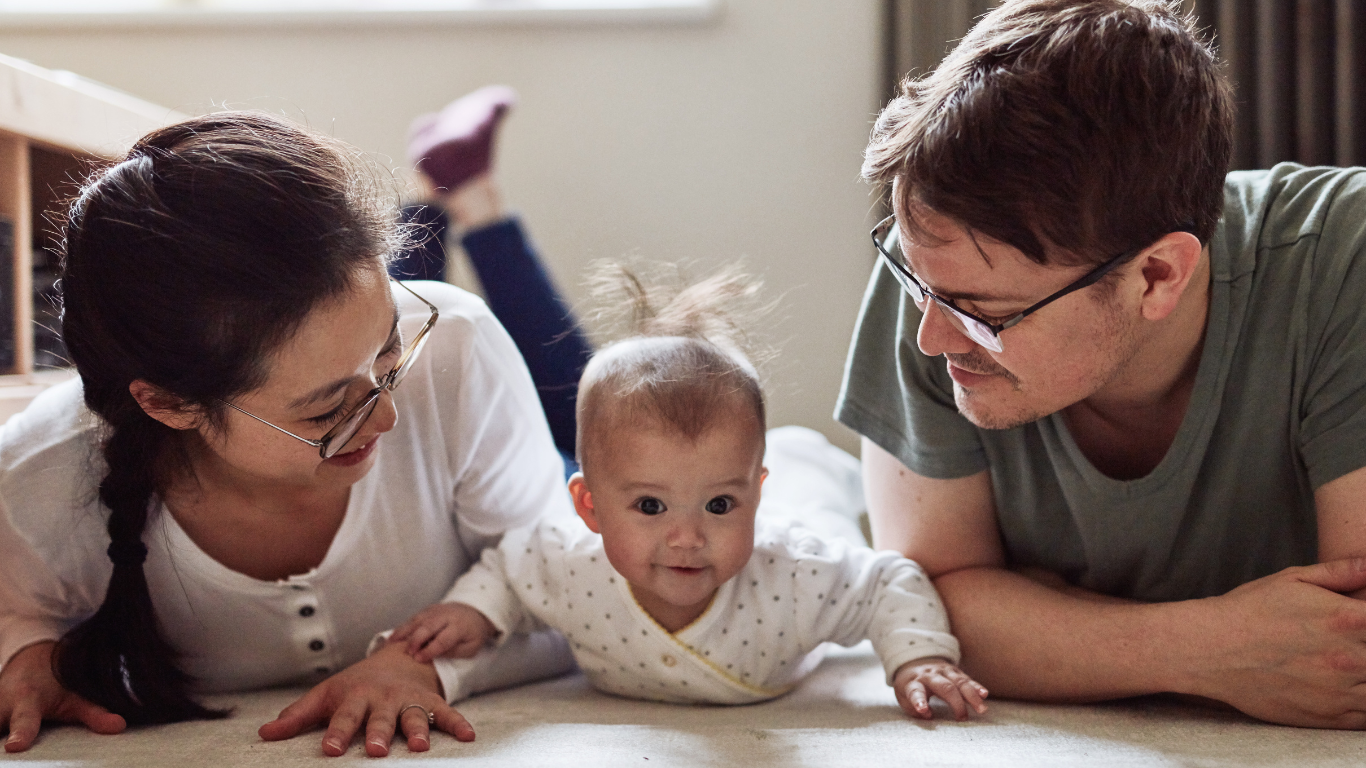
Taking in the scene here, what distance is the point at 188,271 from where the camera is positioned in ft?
3.23

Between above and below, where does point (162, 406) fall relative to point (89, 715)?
above

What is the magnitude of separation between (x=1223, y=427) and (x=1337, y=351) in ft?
0.44

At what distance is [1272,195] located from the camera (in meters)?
1.17

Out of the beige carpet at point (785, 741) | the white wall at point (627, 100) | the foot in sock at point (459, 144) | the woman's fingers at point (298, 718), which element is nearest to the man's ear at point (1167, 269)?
the beige carpet at point (785, 741)

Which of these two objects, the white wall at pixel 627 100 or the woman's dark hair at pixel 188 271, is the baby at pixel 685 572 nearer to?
the woman's dark hair at pixel 188 271

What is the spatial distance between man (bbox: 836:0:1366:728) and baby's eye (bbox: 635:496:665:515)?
0.31 m

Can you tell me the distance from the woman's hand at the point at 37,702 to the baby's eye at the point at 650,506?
546mm

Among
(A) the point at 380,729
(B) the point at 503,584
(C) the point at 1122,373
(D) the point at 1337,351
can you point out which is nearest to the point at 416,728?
(A) the point at 380,729

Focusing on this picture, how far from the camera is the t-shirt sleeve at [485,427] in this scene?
1324mm

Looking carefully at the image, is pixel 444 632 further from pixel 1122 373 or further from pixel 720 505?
pixel 1122 373

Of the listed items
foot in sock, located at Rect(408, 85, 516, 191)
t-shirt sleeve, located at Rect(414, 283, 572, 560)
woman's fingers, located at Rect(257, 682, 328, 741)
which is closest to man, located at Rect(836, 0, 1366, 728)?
t-shirt sleeve, located at Rect(414, 283, 572, 560)

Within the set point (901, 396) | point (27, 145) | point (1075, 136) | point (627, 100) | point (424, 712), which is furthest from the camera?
point (627, 100)

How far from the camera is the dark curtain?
252 centimetres

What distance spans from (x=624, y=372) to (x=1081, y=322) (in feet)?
1.54
